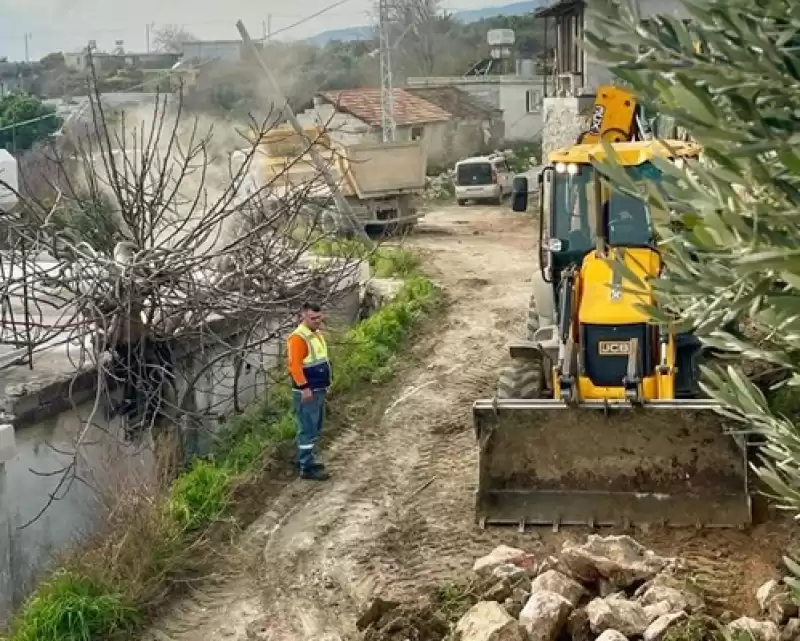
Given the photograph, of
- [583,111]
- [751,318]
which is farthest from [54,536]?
[583,111]

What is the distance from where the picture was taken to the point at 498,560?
786 centimetres

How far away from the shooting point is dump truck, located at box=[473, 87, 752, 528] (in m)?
8.39

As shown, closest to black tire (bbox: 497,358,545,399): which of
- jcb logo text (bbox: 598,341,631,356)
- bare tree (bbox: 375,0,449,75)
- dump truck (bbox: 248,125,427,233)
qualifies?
jcb logo text (bbox: 598,341,631,356)

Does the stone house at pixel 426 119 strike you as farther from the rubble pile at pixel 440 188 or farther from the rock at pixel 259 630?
the rock at pixel 259 630

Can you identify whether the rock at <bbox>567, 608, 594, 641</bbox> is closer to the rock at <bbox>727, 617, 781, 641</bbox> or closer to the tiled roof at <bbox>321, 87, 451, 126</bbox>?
the rock at <bbox>727, 617, 781, 641</bbox>

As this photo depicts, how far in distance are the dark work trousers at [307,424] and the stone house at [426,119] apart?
86.0 ft

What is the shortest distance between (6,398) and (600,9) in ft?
27.6

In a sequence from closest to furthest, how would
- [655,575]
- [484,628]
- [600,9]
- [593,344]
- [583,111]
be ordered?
[600,9] → [484,628] → [655,575] → [593,344] → [583,111]

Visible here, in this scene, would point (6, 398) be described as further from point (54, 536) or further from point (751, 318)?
point (751, 318)

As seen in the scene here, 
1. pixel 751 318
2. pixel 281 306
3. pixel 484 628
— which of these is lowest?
pixel 484 628

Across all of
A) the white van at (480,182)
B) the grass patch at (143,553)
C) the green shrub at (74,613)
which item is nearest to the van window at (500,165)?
the white van at (480,182)

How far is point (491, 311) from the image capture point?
57.1 ft

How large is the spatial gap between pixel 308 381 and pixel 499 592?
313 centimetres

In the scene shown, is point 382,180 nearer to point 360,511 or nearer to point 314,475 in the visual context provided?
point 314,475
